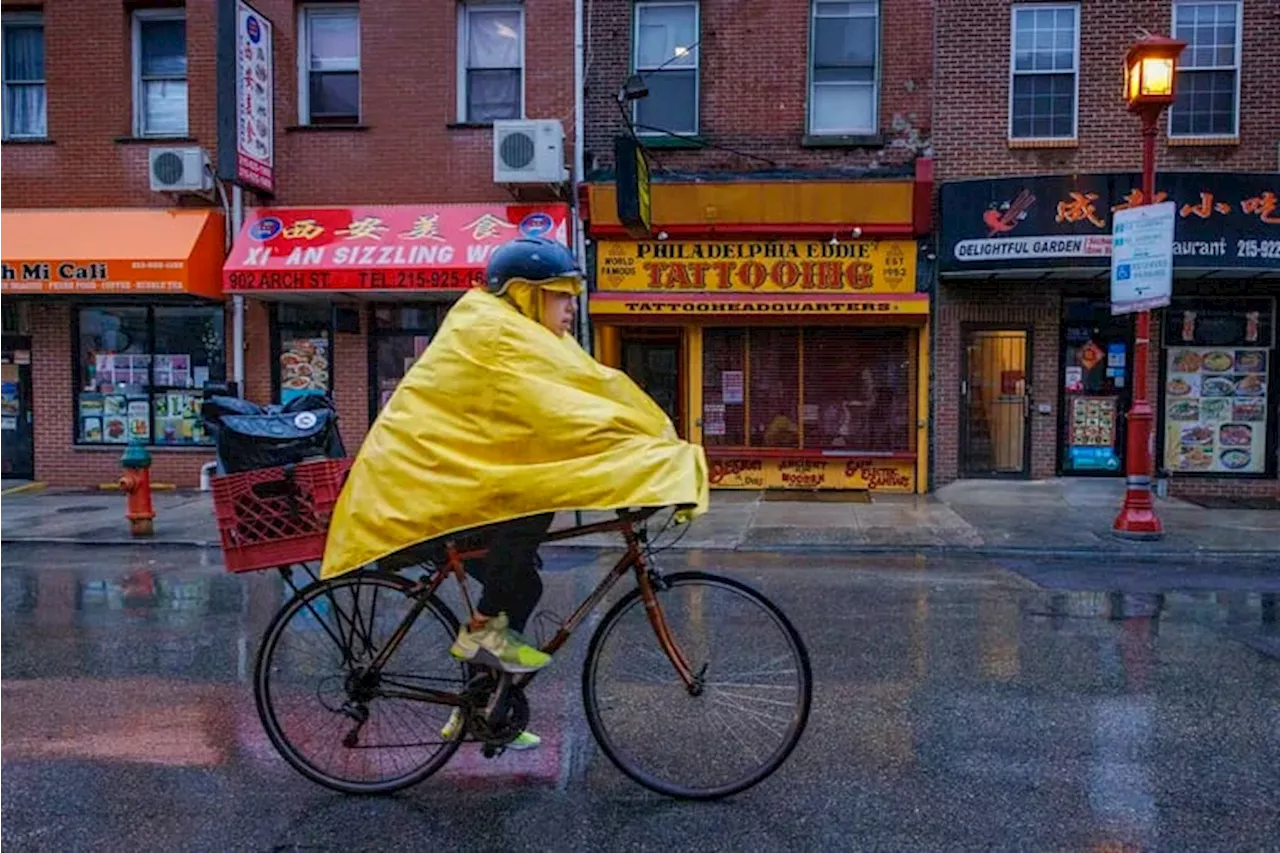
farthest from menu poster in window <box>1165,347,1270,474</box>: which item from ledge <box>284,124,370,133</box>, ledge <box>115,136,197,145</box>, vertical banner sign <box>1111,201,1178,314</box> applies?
ledge <box>115,136,197,145</box>

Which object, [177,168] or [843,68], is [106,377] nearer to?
[177,168]

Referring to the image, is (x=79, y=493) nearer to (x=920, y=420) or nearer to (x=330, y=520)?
(x=920, y=420)

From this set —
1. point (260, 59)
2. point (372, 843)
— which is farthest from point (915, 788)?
point (260, 59)

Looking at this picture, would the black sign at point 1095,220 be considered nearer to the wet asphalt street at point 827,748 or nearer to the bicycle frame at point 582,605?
the wet asphalt street at point 827,748

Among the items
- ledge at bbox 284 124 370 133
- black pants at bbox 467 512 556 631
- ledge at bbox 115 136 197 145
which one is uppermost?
ledge at bbox 284 124 370 133

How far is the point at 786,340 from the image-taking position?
14297 mm

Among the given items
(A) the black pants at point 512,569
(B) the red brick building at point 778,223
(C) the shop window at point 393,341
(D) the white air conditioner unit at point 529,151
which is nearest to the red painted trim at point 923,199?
(B) the red brick building at point 778,223

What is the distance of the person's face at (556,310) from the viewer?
3.83 metres

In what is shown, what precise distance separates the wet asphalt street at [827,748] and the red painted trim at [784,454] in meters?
6.30

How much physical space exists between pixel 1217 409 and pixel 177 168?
14.0 meters

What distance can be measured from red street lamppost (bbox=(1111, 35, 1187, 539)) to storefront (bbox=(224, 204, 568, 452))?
701cm

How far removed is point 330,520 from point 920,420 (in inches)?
443

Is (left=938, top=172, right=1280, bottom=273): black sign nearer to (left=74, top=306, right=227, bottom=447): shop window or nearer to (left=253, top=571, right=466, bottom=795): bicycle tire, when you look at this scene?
(left=74, top=306, right=227, bottom=447): shop window

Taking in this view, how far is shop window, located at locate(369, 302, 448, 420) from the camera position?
575 inches
